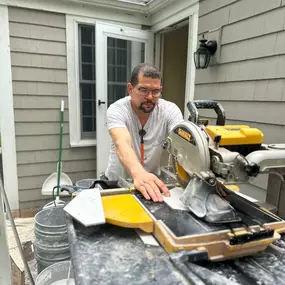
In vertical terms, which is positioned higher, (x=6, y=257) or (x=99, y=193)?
(x=99, y=193)

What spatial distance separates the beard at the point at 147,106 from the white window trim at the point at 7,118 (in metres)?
1.99

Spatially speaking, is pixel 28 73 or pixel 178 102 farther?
pixel 178 102

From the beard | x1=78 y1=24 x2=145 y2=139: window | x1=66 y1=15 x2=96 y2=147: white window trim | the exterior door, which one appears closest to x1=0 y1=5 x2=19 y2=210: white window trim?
x1=66 y1=15 x2=96 y2=147: white window trim

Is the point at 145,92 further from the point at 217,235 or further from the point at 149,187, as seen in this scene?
the point at 217,235

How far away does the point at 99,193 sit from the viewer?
3.10 ft

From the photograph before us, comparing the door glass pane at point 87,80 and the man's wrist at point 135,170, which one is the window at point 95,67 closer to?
the door glass pane at point 87,80

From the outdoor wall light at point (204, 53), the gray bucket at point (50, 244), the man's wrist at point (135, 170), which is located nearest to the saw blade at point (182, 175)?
the man's wrist at point (135, 170)

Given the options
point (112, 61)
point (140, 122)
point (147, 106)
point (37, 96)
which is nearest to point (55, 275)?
point (140, 122)

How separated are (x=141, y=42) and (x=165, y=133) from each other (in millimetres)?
1933

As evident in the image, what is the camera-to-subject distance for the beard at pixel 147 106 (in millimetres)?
1470

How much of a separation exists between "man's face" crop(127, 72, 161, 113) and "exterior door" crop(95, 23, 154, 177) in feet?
5.28

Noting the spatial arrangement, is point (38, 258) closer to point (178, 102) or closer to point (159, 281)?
point (159, 281)

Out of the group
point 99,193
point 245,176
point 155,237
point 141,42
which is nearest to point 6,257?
point 99,193

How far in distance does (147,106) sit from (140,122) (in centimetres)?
16
